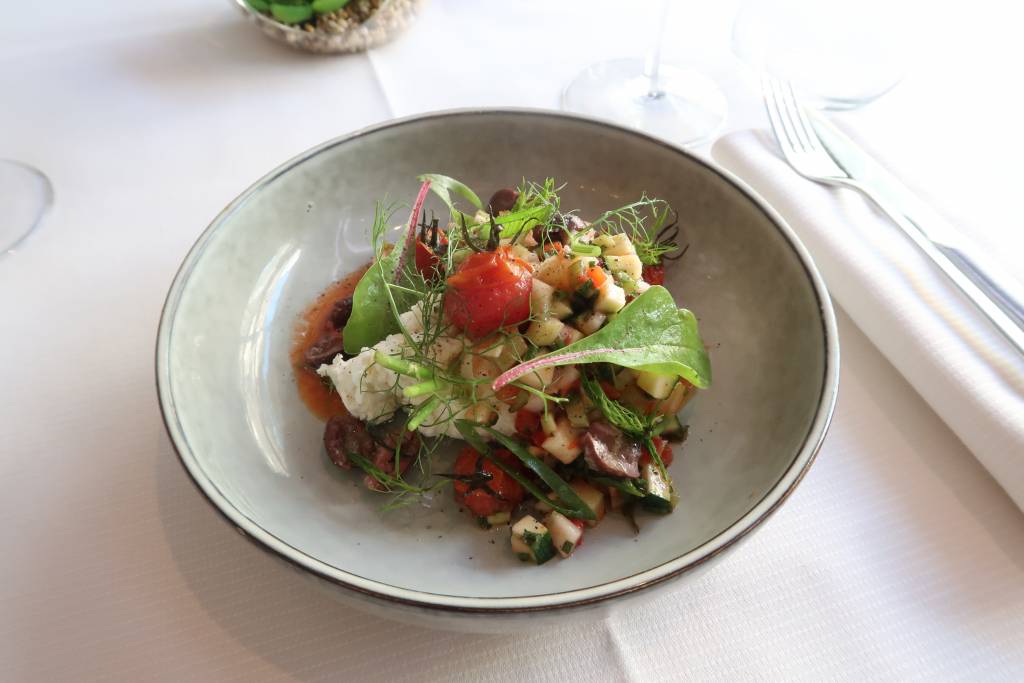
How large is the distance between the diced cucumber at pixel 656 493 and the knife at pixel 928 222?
2.47 feet

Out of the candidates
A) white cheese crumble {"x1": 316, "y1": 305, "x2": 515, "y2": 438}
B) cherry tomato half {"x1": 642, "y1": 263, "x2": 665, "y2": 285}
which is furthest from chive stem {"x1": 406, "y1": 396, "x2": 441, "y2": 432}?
cherry tomato half {"x1": 642, "y1": 263, "x2": 665, "y2": 285}

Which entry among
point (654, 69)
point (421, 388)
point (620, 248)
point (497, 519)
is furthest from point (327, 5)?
point (497, 519)

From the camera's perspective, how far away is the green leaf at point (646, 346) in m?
1.11

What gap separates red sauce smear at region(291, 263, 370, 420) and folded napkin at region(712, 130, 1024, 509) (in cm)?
99

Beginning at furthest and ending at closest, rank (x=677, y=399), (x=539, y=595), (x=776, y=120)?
(x=776, y=120), (x=677, y=399), (x=539, y=595)

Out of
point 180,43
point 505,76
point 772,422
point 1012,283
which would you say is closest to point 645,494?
point 772,422

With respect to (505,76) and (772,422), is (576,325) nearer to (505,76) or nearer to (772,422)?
(772,422)

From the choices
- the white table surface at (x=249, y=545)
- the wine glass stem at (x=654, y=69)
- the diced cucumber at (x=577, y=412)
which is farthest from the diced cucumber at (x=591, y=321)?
the wine glass stem at (x=654, y=69)

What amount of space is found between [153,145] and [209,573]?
130 cm

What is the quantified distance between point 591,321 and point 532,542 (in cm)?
38

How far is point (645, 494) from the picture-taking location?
107cm

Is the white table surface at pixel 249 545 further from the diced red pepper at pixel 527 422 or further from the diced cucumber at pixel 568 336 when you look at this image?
the diced cucumber at pixel 568 336

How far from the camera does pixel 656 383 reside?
1.17 m

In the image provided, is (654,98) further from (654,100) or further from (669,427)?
(669,427)
